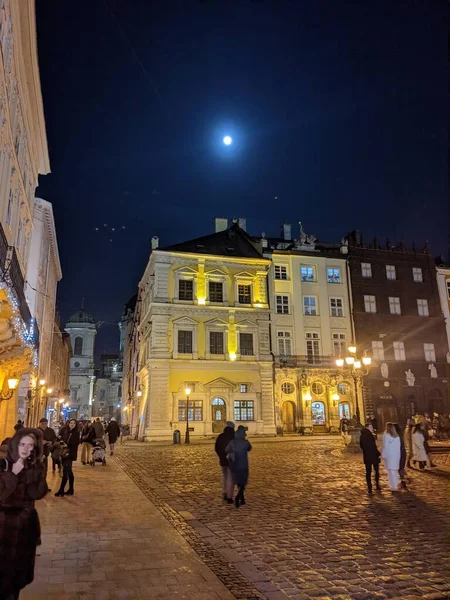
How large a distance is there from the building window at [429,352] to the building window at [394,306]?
13.4ft

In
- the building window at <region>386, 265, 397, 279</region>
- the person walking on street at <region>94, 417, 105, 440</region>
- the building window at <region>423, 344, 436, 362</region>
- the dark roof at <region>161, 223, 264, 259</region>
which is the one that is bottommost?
the person walking on street at <region>94, 417, 105, 440</region>

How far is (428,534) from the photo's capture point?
7832mm

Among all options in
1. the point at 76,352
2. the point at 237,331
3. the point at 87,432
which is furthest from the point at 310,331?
the point at 76,352

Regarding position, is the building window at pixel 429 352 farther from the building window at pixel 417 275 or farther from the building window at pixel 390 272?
the building window at pixel 390 272

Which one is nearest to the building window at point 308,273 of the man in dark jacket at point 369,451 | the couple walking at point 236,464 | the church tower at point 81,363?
the man in dark jacket at point 369,451

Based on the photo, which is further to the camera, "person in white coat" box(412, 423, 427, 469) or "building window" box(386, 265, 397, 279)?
"building window" box(386, 265, 397, 279)

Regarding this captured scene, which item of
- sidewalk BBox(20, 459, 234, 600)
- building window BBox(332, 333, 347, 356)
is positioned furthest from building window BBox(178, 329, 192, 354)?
sidewalk BBox(20, 459, 234, 600)

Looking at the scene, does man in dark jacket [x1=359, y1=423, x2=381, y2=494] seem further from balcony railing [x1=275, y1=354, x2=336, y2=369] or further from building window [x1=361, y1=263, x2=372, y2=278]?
building window [x1=361, y1=263, x2=372, y2=278]

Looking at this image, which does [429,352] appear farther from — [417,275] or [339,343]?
[339,343]

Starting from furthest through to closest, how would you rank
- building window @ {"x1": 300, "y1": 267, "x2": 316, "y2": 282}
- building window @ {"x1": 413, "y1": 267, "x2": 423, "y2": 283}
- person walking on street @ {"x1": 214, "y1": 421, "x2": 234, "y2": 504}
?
building window @ {"x1": 413, "y1": 267, "x2": 423, "y2": 283}
building window @ {"x1": 300, "y1": 267, "x2": 316, "y2": 282}
person walking on street @ {"x1": 214, "y1": 421, "x2": 234, "y2": 504}

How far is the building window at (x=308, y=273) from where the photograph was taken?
44938mm

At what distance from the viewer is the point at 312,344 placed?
43.4 m

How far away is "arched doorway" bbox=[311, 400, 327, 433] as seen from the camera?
41.1 m

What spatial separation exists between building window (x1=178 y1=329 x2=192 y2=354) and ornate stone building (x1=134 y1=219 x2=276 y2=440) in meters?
0.08
